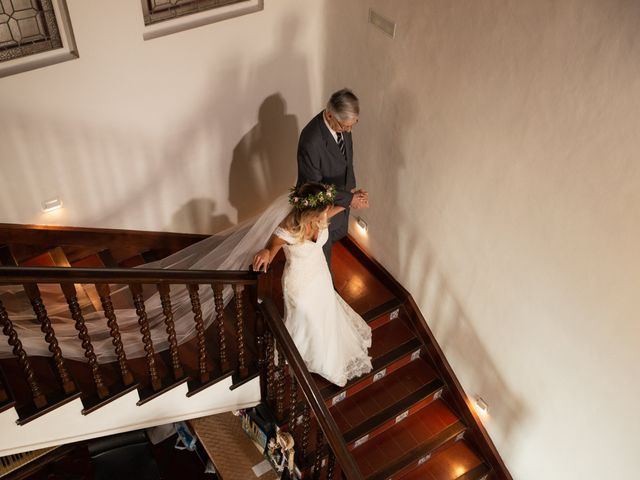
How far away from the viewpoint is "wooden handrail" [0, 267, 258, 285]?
3339mm

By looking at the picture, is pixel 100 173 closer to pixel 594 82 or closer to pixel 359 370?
pixel 359 370

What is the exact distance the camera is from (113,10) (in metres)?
4.33

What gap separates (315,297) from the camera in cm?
459

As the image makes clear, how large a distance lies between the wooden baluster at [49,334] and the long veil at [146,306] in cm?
33

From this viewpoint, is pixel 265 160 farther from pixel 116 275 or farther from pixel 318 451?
pixel 318 451

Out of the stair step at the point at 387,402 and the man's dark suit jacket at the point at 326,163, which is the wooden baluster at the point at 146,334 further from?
the stair step at the point at 387,402

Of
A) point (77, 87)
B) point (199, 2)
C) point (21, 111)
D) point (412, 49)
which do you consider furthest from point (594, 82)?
point (21, 111)

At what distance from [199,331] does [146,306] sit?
1.95 feet

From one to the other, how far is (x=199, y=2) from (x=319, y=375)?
305 cm

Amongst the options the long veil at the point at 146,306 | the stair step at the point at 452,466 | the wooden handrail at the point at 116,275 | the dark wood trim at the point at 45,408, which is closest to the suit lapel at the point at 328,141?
the long veil at the point at 146,306

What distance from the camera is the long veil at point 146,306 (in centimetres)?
416

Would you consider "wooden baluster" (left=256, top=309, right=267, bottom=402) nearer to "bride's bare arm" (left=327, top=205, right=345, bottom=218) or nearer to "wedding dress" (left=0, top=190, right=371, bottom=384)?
"wedding dress" (left=0, top=190, right=371, bottom=384)

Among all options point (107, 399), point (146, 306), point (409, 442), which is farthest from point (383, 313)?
point (107, 399)

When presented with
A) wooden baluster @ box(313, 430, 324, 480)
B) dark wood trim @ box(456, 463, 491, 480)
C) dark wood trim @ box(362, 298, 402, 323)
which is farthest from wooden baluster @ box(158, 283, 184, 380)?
dark wood trim @ box(456, 463, 491, 480)
